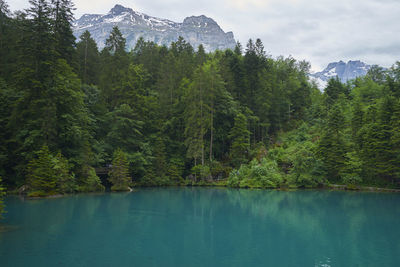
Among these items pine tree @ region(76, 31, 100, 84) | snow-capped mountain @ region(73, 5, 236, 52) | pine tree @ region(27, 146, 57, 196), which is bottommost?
pine tree @ region(27, 146, 57, 196)

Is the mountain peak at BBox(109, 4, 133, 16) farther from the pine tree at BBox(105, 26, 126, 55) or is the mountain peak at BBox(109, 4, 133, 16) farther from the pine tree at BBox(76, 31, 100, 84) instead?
the pine tree at BBox(105, 26, 126, 55)

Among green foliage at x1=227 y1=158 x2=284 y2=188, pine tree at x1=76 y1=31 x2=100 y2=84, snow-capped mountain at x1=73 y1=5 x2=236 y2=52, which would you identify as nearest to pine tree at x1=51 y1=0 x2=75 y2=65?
pine tree at x1=76 y1=31 x2=100 y2=84

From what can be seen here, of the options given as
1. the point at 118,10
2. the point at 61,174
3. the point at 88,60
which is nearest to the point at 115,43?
the point at 88,60

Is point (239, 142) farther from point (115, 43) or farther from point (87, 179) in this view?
point (115, 43)

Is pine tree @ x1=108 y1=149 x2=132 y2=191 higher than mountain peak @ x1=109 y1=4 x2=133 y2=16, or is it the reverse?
mountain peak @ x1=109 y1=4 x2=133 y2=16

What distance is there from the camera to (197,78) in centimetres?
3984

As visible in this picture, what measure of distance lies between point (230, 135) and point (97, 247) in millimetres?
29464

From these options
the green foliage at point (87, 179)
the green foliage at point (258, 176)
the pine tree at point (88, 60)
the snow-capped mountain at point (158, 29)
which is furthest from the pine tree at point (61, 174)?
the snow-capped mountain at point (158, 29)

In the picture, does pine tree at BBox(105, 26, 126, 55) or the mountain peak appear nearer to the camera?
pine tree at BBox(105, 26, 126, 55)

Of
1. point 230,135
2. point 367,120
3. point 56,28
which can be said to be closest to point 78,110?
point 56,28

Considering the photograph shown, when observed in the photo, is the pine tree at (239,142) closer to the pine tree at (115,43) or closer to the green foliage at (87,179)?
the green foliage at (87,179)

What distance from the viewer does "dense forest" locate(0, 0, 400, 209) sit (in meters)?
28.3

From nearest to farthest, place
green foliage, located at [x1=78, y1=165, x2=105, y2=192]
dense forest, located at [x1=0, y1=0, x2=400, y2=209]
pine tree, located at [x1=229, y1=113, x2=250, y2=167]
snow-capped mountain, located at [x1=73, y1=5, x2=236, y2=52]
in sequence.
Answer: dense forest, located at [x1=0, y1=0, x2=400, y2=209], green foliage, located at [x1=78, y1=165, x2=105, y2=192], pine tree, located at [x1=229, y1=113, x2=250, y2=167], snow-capped mountain, located at [x1=73, y1=5, x2=236, y2=52]

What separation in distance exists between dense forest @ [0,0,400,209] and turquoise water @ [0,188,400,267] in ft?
25.1
